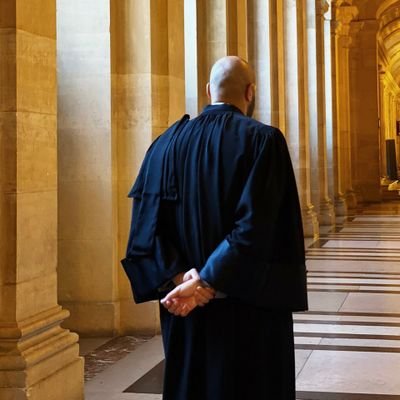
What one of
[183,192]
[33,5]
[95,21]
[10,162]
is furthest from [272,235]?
[95,21]

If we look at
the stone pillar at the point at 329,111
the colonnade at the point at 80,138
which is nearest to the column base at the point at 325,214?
the stone pillar at the point at 329,111

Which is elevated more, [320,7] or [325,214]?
[320,7]

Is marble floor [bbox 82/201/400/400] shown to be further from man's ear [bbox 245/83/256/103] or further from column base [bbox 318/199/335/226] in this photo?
column base [bbox 318/199/335/226]

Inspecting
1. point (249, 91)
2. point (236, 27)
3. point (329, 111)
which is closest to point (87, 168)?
point (249, 91)

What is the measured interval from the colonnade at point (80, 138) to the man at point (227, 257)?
1.58m

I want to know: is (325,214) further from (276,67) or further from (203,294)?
(203,294)

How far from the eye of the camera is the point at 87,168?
718 cm

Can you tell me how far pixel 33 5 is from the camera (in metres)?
4.76

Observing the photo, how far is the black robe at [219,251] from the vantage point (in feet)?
9.78

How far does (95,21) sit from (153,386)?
320 centimetres

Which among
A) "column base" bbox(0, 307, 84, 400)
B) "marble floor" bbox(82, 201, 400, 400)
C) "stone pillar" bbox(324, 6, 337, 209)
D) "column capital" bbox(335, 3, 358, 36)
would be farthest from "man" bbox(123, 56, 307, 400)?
"column capital" bbox(335, 3, 358, 36)

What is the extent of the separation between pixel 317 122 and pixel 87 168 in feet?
44.5

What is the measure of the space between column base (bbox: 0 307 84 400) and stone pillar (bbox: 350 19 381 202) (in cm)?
2568

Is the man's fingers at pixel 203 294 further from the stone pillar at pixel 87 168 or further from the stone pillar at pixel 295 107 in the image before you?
the stone pillar at pixel 295 107
